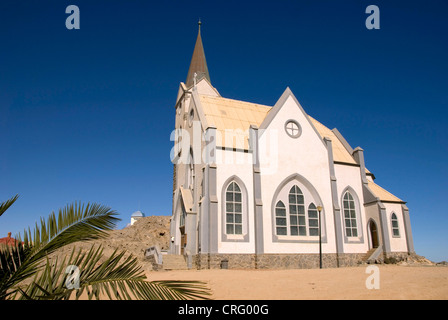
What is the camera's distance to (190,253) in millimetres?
22766

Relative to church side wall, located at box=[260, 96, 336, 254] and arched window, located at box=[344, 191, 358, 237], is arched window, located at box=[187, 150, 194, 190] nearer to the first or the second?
church side wall, located at box=[260, 96, 336, 254]

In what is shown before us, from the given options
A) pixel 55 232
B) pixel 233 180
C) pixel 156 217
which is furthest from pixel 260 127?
pixel 156 217

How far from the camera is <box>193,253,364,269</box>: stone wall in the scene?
21.7m

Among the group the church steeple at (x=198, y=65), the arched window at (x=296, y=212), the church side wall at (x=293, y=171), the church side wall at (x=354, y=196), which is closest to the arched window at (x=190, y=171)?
the church side wall at (x=293, y=171)

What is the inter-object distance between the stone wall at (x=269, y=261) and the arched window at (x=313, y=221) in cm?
182

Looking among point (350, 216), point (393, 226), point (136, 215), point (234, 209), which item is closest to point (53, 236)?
point (234, 209)

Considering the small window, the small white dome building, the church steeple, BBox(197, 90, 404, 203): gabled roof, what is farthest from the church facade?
the small white dome building

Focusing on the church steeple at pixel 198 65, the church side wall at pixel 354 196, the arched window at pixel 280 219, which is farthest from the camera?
the church steeple at pixel 198 65

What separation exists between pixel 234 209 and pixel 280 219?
154 inches

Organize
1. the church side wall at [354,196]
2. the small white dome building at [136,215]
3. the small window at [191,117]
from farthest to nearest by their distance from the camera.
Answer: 1. the small white dome building at [136,215]
2. the small window at [191,117]
3. the church side wall at [354,196]

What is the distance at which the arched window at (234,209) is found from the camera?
23141mm

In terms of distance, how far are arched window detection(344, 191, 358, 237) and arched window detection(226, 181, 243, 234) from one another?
968cm

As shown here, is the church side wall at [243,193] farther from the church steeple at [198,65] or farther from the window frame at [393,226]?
the church steeple at [198,65]

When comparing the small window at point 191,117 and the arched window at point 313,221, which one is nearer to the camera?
the arched window at point 313,221
